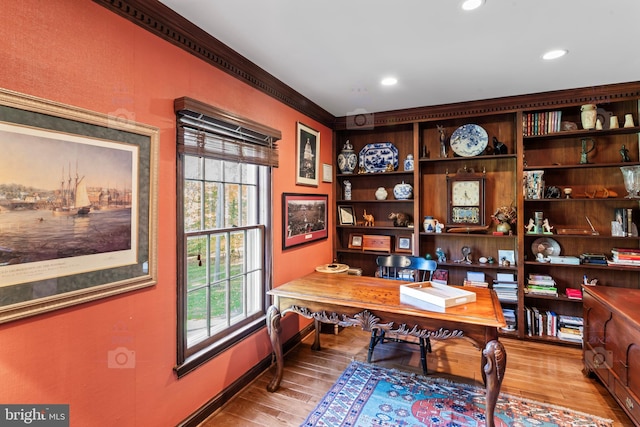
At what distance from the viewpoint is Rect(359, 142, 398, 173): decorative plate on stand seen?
406 cm

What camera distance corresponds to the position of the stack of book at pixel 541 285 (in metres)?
3.28

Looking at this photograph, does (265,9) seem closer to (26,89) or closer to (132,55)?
(132,55)

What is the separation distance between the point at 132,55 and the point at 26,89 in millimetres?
554

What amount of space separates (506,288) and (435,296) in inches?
72.0

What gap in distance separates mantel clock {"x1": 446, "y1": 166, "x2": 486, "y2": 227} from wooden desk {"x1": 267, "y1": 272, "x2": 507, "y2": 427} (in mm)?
1370

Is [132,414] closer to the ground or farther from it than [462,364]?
farther from it

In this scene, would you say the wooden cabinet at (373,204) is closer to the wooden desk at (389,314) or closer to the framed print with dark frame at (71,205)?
the wooden desk at (389,314)

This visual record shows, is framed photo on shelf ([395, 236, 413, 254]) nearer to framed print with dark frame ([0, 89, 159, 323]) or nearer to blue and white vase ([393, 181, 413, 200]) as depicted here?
blue and white vase ([393, 181, 413, 200])

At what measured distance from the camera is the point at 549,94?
3148mm

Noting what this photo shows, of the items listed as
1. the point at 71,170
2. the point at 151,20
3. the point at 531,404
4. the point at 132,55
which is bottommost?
the point at 531,404

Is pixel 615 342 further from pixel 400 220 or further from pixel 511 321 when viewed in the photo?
pixel 400 220

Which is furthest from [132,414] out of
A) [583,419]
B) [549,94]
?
[549,94]

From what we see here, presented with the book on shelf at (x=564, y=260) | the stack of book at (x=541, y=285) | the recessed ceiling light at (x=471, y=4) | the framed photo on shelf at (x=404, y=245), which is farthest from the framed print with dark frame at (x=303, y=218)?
the book on shelf at (x=564, y=260)

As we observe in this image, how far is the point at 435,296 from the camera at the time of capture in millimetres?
2105
